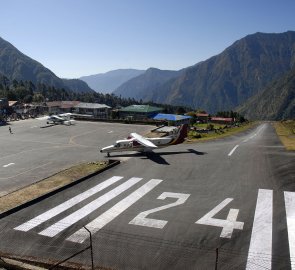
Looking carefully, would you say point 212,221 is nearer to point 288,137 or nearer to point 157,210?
point 157,210

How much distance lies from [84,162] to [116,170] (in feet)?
28.1

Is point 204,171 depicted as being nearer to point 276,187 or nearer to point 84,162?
point 276,187

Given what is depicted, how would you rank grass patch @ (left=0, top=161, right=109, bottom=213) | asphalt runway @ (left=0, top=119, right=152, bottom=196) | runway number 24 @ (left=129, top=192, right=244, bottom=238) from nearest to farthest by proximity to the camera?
runway number 24 @ (left=129, top=192, right=244, bottom=238), grass patch @ (left=0, top=161, right=109, bottom=213), asphalt runway @ (left=0, top=119, right=152, bottom=196)

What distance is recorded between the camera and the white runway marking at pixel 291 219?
2252 centimetres

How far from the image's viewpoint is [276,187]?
117ft

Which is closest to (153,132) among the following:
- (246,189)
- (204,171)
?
(204,171)

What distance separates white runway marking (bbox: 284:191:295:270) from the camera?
887 inches

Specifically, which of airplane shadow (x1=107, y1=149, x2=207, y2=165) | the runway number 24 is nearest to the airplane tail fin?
airplane shadow (x1=107, y1=149, x2=207, y2=165)

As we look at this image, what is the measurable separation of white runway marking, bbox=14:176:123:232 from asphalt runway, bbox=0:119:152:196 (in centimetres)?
919

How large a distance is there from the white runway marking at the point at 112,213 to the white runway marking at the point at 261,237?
478 inches

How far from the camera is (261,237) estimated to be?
24672 mm

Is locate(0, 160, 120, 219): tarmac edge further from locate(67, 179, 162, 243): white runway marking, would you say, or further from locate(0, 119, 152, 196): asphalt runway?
locate(67, 179, 162, 243): white runway marking

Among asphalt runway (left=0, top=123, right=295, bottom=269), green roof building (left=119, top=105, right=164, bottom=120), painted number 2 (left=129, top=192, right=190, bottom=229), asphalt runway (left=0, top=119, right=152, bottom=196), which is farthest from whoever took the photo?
green roof building (left=119, top=105, right=164, bottom=120)

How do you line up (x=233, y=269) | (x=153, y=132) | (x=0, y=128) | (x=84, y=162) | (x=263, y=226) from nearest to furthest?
(x=233, y=269) → (x=263, y=226) → (x=84, y=162) → (x=153, y=132) → (x=0, y=128)
